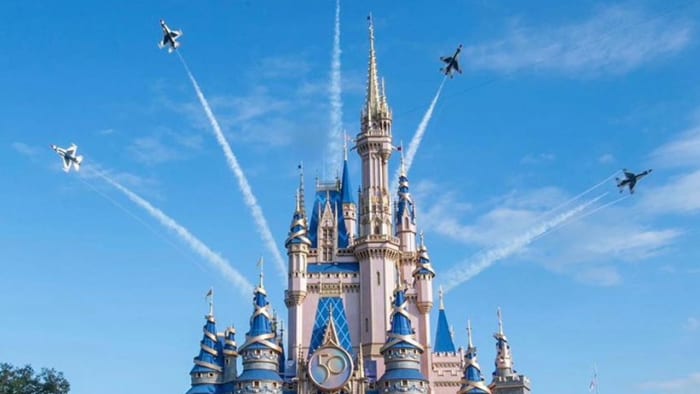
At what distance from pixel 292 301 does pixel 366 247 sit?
983 cm

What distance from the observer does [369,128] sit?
98.3 m

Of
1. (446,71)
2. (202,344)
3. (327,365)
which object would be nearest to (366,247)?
(327,365)

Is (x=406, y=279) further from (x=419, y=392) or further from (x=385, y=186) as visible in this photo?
(x=419, y=392)

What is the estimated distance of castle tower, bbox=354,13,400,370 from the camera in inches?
3440

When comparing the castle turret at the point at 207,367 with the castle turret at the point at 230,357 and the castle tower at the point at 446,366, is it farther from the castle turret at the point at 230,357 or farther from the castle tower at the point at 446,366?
the castle tower at the point at 446,366

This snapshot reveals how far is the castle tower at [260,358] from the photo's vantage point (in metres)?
79.0

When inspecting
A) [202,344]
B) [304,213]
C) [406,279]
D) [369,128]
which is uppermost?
[369,128]

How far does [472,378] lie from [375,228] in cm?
1993

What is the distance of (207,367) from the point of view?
83.0 meters

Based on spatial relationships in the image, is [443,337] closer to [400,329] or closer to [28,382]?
[400,329]

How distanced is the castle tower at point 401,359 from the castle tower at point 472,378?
13.2 ft

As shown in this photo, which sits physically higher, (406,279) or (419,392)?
(406,279)

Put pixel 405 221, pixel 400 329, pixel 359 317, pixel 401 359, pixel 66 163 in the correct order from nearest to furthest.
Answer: pixel 66 163, pixel 401 359, pixel 400 329, pixel 359 317, pixel 405 221

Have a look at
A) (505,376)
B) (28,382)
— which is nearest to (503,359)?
(505,376)
